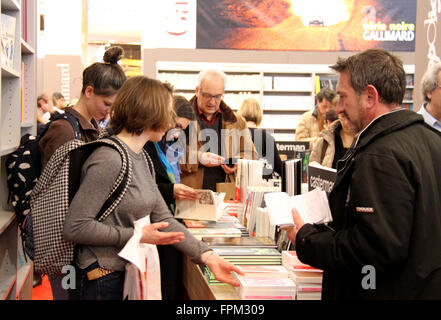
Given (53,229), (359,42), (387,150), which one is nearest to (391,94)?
(387,150)

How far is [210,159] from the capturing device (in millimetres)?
3295

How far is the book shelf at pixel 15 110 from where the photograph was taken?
2861mm

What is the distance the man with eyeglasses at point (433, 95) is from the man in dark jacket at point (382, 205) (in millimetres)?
1843

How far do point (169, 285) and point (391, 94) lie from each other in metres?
1.88

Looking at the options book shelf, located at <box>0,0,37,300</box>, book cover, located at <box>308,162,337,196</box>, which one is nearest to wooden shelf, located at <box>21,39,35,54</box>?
book shelf, located at <box>0,0,37,300</box>

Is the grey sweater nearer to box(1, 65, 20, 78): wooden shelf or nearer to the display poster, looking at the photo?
box(1, 65, 20, 78): wooden shelf

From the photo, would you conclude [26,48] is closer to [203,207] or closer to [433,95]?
[203,207]

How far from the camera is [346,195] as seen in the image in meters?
1.55

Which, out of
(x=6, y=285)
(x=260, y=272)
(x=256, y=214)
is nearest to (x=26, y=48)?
(x=6, y=285)

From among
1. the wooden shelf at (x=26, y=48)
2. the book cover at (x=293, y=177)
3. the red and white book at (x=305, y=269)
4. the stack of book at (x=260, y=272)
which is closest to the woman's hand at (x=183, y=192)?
the book cover at (x=293, y=177)

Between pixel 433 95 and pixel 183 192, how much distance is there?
6.04 feet

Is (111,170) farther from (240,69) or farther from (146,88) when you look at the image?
(240,69)

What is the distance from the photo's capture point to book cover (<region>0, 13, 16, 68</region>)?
2.69m

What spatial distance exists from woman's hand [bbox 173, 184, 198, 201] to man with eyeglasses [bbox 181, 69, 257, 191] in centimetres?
56
